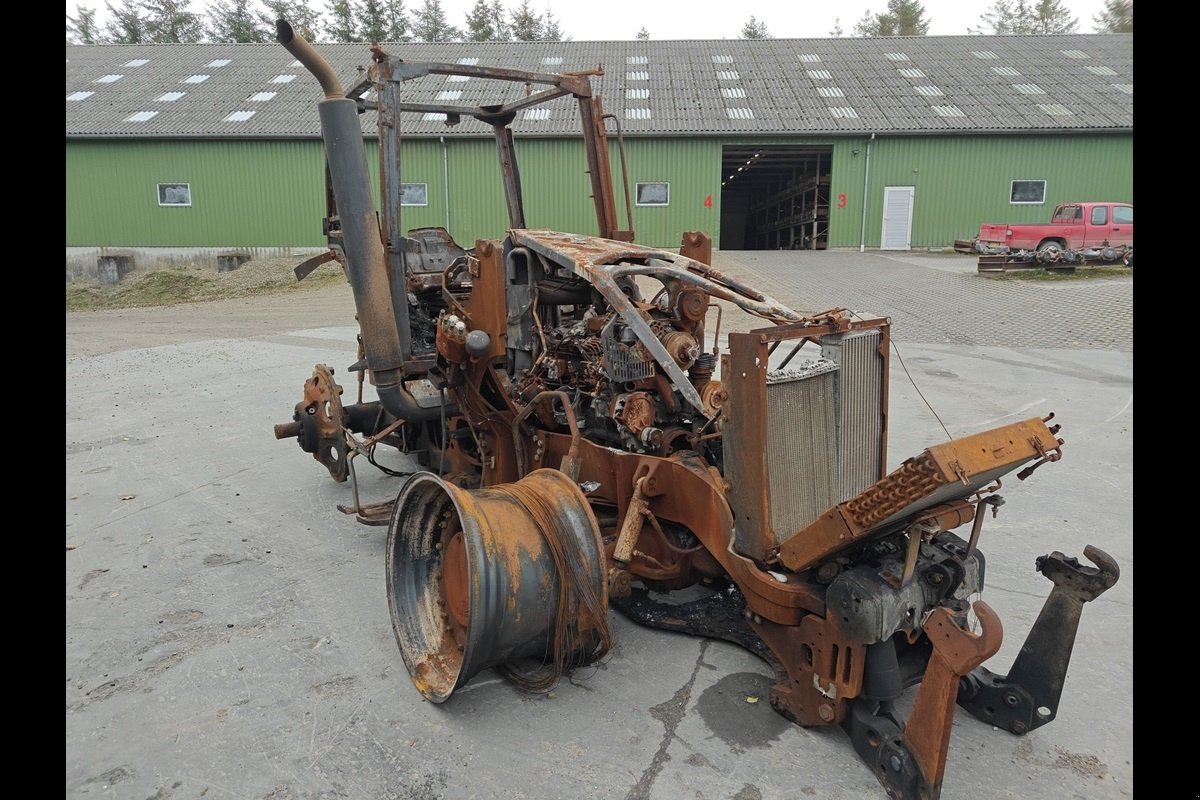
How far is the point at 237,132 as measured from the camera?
21266 mm

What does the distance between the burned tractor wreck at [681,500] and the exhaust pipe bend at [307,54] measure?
0.01 meters

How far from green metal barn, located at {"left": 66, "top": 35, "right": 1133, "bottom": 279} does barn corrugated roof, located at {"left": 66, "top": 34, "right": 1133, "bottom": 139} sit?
0.08m

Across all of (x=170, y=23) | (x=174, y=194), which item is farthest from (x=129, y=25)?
(x=174, y=194)

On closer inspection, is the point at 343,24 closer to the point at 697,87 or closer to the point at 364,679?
the point at 697,87

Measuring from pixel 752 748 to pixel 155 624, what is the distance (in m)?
2.74

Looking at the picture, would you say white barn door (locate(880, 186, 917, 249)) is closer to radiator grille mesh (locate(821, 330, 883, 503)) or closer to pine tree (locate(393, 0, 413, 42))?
radiator grille mesh (locate(821, 330, 883, 503))

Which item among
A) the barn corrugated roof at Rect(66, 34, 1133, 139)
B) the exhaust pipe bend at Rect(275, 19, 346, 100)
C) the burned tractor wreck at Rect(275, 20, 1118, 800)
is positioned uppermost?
the barn corrugated roof at Rect(66, 34, 1133, 139)

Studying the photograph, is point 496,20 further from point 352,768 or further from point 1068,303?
point 352,768

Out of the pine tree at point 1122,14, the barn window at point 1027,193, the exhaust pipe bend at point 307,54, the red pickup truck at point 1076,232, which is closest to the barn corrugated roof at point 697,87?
the barn window at point 1027,193

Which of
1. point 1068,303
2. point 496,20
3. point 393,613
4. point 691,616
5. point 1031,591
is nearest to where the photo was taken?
point 393,613

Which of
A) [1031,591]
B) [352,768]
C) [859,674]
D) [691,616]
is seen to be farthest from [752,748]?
[1031,591]

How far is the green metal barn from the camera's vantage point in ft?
68.9

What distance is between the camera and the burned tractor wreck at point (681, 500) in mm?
2559

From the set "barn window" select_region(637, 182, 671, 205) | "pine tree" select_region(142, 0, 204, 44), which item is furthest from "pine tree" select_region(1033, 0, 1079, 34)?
"pine tree" select_region(142, 0, 204, 44)
